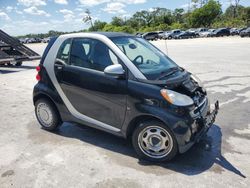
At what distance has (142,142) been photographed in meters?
3.85

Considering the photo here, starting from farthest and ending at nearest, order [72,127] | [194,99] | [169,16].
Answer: [169,16] < [72,127] < [194,99]

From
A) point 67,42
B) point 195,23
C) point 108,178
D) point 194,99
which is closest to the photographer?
point 108,178

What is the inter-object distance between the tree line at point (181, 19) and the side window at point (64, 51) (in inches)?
2534

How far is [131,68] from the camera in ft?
12.5

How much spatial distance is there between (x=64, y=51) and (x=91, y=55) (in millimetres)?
605

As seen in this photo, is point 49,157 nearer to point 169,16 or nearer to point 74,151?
point 74,151

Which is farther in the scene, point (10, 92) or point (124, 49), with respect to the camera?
point (10, 92)

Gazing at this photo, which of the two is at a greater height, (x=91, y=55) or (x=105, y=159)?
(x=91, y=55)

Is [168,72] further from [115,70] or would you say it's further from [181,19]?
[181,19]

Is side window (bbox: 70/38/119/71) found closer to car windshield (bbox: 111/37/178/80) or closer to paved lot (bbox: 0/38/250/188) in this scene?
car windshield (bbox: 111/37/178/80)

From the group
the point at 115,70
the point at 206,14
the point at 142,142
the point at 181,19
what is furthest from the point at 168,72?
the point at 181,19

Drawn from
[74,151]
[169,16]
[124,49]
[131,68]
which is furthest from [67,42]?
[169,16]

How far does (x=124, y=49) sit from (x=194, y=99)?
4.07 ft

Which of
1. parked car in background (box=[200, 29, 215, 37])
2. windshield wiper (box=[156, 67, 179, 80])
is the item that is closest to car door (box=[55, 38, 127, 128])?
windshield wiper (box=[156, 67, 179, 80])
